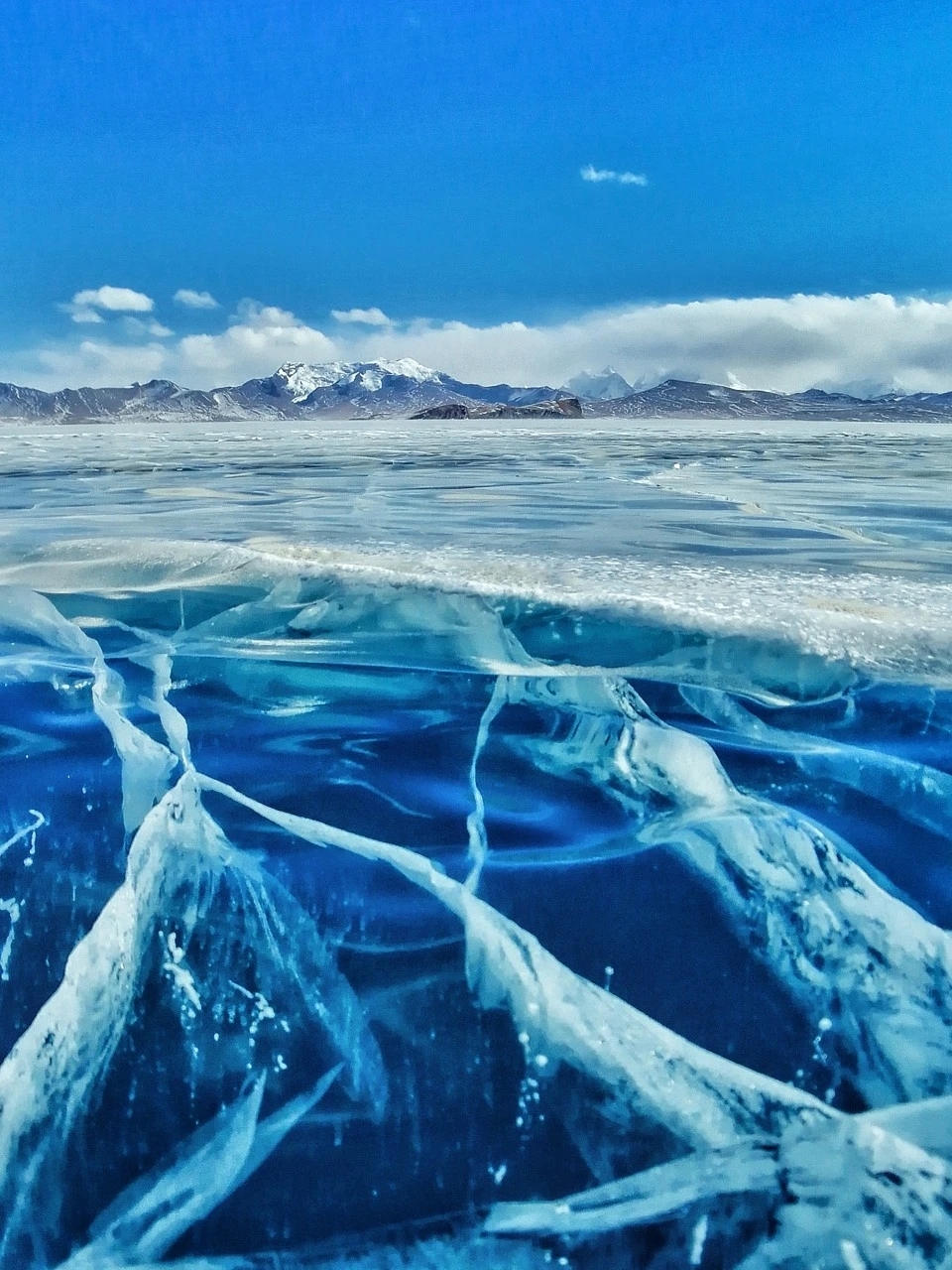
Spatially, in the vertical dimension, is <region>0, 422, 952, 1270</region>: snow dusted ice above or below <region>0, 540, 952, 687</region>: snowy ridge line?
below

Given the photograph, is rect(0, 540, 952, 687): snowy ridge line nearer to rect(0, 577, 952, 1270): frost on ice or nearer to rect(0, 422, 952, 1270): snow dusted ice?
rect(0, 422, 952, 1270): snow dusted ice

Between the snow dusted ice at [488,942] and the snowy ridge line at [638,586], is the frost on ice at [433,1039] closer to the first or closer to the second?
the snow dusted ice at [488,942]

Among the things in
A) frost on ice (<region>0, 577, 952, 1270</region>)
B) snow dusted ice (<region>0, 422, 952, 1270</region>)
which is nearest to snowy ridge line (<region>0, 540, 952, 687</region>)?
snow dusted ice (<region>0, 422, 952, 1270</region>)

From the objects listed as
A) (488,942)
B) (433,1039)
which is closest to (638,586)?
(488,942)

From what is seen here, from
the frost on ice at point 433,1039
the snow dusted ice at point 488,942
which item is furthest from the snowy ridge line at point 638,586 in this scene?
the frost on ice at point 433,1039

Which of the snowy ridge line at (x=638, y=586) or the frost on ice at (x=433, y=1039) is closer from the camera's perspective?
the frost on ice at (x=433, y=1039)

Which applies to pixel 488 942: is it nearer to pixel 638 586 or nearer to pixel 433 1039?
pixel 433 1039

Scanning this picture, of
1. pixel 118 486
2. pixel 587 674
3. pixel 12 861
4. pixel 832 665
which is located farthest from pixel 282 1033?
pixel 118 486
